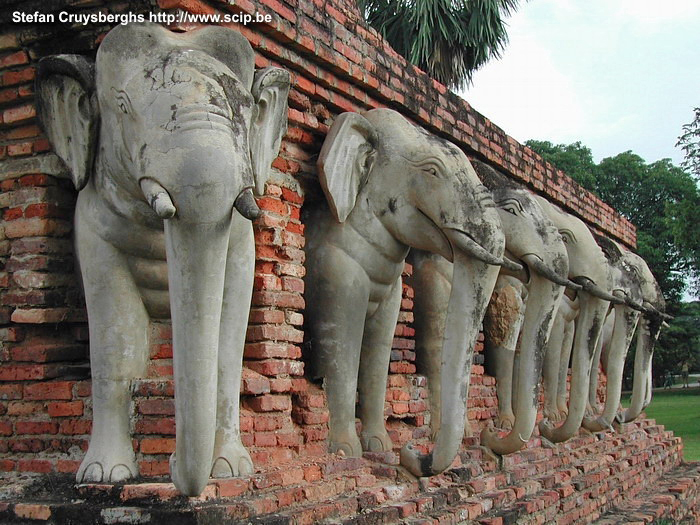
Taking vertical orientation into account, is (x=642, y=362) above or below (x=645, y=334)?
below

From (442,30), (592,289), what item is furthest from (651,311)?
(442,30)

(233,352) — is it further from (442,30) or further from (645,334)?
(442,30)

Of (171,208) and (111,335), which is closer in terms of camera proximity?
(171,208)

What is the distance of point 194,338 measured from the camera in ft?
11.1

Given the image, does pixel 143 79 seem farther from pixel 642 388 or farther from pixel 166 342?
pixel 642 388

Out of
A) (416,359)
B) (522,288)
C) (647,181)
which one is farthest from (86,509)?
(647,181)

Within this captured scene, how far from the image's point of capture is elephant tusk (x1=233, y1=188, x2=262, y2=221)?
343 cm

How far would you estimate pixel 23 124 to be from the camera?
468 cm

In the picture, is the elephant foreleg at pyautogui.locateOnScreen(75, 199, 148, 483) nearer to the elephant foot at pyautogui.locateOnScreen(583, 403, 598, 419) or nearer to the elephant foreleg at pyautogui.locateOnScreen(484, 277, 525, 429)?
the elephant foreleg at pyautogui.locateOnScreen(484, 277, 525, 429)

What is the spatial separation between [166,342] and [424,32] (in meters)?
13.0

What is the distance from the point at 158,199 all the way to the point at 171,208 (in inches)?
3.9

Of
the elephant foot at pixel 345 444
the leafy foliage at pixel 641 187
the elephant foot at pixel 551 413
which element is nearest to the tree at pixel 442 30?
the elephant foot at pixel 551 413

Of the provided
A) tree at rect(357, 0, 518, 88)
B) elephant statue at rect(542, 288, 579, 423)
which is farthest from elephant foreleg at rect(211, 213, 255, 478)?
tree at rect(357, 0, 518, 88)

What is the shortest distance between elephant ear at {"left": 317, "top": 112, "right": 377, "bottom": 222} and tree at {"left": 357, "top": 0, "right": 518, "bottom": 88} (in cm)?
1157
